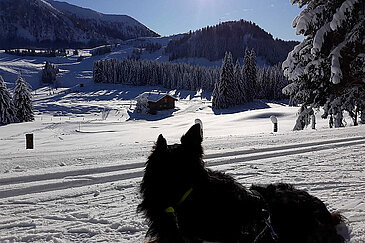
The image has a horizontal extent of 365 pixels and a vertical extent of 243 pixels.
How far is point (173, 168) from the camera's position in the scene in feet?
6.32

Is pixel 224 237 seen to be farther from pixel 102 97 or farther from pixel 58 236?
pixel 102 97

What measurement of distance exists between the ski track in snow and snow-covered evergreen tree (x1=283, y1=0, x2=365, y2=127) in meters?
5.32

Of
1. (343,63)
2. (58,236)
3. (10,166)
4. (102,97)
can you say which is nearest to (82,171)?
(10,166)

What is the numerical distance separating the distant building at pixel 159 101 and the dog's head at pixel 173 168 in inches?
2626

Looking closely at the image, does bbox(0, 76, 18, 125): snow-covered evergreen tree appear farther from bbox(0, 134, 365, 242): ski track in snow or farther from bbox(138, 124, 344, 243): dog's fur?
bbox(138, 124, 344, 243): dog's fur

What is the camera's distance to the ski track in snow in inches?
116

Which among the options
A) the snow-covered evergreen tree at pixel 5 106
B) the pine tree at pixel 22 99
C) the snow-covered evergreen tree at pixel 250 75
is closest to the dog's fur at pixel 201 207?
the snow-covered evergreen tree at pixel 5 106

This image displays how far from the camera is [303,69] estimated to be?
13.3m

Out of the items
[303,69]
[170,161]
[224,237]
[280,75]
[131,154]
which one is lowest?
[131,154]

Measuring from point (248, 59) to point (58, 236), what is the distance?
64557 millimetres

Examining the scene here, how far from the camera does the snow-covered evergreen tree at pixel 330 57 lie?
1020cm

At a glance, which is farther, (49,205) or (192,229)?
(49,205)

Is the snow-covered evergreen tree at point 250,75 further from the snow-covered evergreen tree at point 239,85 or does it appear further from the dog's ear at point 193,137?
the dog's ear at point 193,137

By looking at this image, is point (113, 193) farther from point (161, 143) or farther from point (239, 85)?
point (239, 85)
